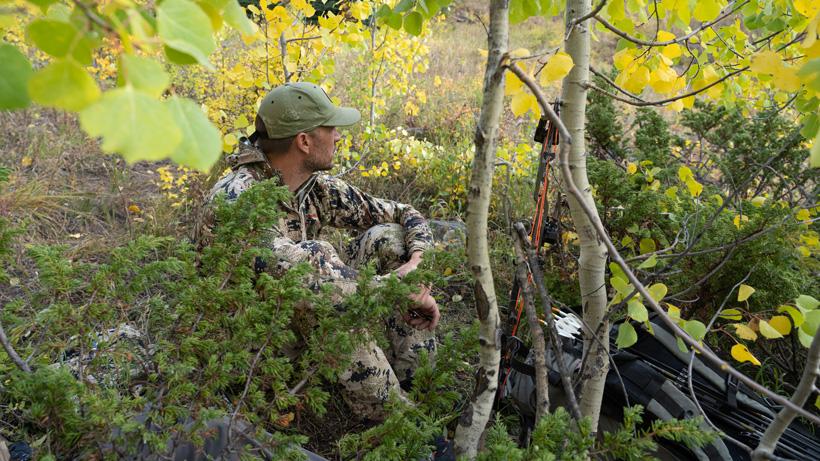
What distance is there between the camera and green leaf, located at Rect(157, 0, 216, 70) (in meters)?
0.48

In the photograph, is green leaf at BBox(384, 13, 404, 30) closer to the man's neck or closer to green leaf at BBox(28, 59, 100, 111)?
the man's neck

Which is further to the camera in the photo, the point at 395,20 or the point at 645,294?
the point at 395,20

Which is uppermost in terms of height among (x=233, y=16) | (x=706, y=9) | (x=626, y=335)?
(x=706, y=9)

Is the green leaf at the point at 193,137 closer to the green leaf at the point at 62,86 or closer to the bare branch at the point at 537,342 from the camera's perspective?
the green leaf at the point at 62,86

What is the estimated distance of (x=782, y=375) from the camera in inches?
87.0

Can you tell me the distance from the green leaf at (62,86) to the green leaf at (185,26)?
0.25 feet

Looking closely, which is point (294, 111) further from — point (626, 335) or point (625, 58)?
point (626, 335)

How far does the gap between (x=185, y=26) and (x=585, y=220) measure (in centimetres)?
113

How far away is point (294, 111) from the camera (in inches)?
85.8

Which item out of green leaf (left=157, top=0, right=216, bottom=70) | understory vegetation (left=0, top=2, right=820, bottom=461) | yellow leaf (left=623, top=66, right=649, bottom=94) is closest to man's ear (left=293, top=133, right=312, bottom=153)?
understory vegetation (left=0, top=2, right=820, bottom=461)

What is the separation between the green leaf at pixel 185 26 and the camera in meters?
→ 0.48

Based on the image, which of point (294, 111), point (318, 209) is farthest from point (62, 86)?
point (318, 209)

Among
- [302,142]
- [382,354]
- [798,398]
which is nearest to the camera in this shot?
[798,398]

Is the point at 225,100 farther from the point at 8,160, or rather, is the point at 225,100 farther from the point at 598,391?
the point at 598,391
